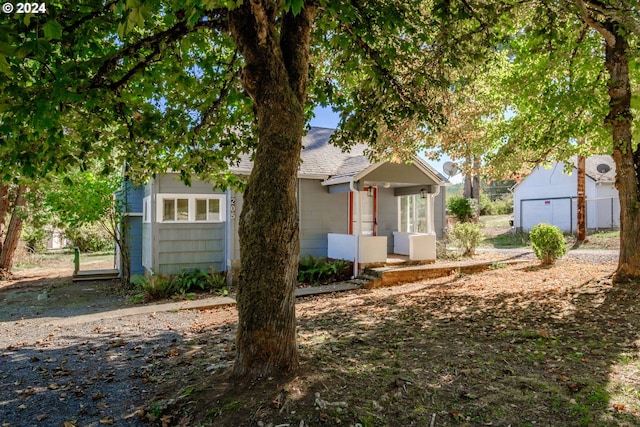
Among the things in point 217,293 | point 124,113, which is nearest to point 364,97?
point 124,113

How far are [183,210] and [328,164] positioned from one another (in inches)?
186

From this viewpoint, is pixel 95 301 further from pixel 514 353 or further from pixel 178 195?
pixel 514 353

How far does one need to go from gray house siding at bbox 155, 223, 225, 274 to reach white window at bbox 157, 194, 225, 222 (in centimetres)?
20

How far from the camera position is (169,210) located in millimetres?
11352

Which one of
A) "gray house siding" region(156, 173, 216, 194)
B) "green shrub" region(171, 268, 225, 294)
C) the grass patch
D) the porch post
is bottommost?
"green shrub" region(171, 268, 225, 294)

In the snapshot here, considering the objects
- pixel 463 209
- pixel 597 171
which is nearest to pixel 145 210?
pixel 463 209

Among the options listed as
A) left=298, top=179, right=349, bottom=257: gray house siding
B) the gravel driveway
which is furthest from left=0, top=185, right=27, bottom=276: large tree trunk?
left=298, top=179, right=349, bottom=257: gray house siding

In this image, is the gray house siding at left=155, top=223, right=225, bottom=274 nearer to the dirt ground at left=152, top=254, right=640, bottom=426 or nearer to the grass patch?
the dirt ground at left=152, top=254, right=640, bottom=426

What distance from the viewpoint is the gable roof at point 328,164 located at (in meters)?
11.9

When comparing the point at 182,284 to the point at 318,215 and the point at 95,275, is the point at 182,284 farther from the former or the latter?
the point at 95,275

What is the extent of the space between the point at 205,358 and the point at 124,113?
3179 millimetres

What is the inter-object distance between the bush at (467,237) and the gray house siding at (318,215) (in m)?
4.29

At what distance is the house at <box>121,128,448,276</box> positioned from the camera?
11.4m

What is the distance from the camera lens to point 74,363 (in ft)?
17.5
